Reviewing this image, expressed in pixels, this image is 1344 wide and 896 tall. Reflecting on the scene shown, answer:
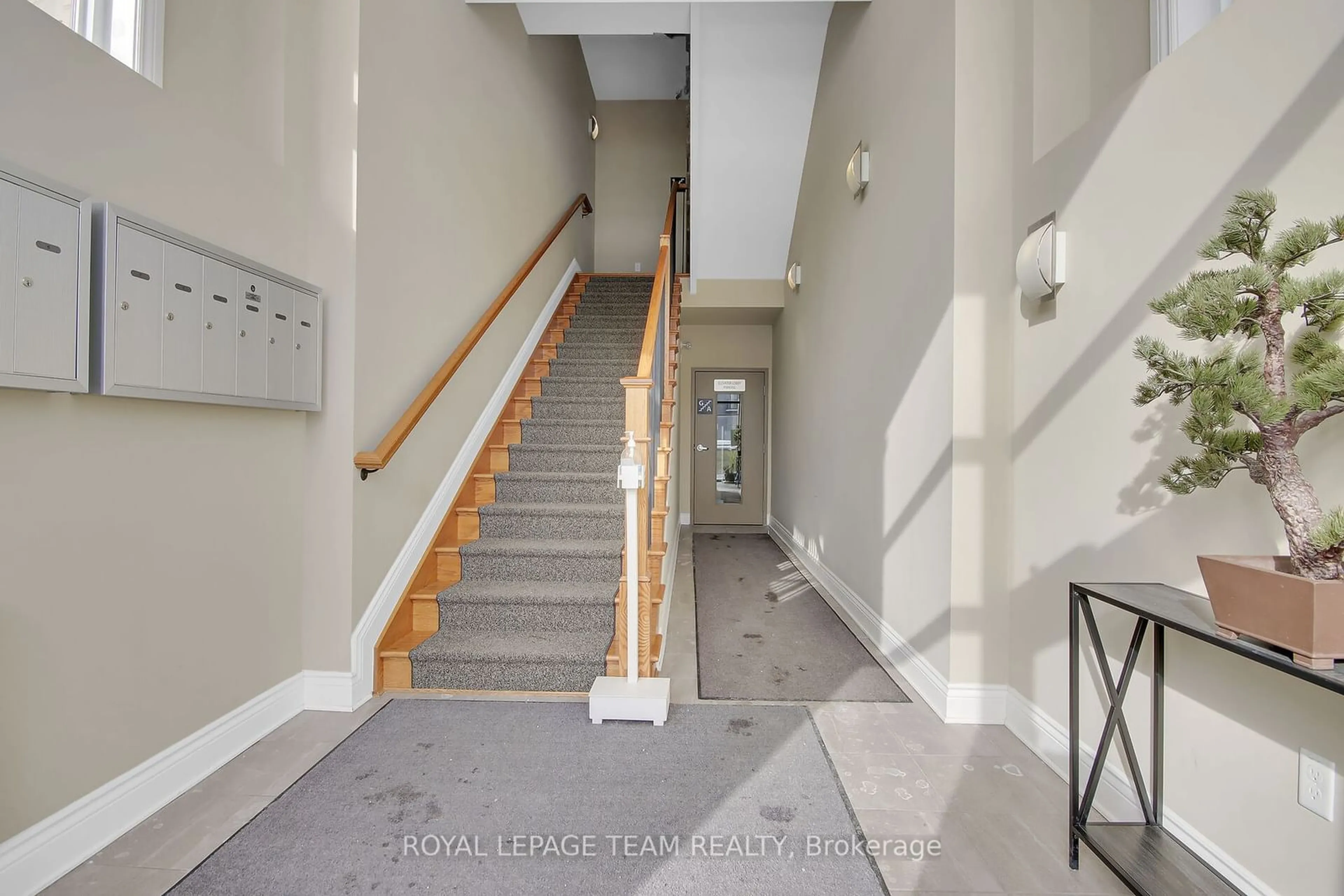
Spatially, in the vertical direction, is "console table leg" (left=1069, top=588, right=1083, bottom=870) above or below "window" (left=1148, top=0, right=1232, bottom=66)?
below

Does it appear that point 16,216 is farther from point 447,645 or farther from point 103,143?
point 447,645

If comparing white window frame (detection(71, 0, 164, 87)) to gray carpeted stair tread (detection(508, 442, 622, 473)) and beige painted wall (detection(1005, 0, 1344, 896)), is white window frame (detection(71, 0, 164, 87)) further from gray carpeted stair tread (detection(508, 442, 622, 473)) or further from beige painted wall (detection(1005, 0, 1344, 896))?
beige painted wall (detection(1005, 0, 1344, 896))

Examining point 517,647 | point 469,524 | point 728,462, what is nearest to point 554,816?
point 517,647

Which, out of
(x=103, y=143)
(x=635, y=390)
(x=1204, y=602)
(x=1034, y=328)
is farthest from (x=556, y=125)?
(x=1204, y=602)

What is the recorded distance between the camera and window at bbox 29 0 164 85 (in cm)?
166

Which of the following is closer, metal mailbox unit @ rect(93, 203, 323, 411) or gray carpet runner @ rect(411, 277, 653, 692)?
metal mailbox unit @ rect(93, 203, 323, 411)

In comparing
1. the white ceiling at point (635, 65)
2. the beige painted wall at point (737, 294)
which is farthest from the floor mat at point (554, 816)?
the white ceiling at point (635, 65)

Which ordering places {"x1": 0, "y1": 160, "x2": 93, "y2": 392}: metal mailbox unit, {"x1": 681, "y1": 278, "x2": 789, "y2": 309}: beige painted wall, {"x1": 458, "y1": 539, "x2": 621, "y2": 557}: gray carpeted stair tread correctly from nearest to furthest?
{"x1": 0, "y1": 160, "x2": 93, "y2": 392}: metal mailbox unit
{"x1": 458, "y1": 539, "x2": 621, "y2": 557}: gray carpeted stair tread
{"x1": 681, "y1": 278, "x2": 789, "y2": 309}: beige painted wall

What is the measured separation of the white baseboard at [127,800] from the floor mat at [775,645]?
5.67ft

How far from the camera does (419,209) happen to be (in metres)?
2.90

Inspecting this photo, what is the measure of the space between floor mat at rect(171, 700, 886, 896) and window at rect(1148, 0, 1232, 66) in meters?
2.51

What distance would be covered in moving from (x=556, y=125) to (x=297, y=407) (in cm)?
411

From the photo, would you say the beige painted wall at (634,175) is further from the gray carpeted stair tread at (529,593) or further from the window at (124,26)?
the window at (124,26)

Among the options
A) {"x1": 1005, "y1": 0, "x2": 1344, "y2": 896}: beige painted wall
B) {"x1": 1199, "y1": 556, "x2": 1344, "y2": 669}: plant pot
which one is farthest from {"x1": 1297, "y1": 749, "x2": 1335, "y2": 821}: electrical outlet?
{"x1": 1199, "y1": 556, "x2": 1344, "y2": 669}: plant pot
